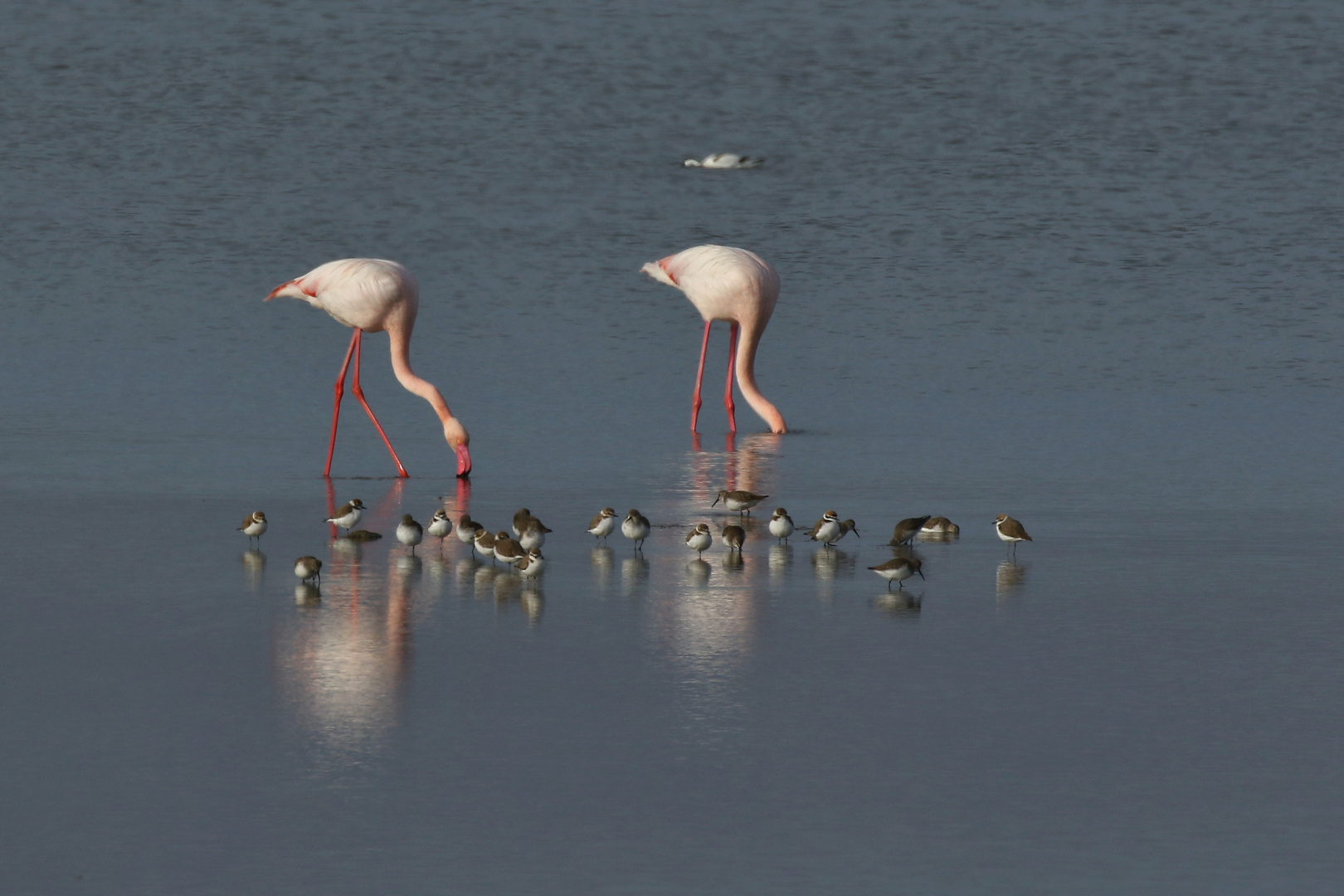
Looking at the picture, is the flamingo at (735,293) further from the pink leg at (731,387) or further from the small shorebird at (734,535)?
the small shorebird at (734,535)

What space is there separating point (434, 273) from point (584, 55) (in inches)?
828

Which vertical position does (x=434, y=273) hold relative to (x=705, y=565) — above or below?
above

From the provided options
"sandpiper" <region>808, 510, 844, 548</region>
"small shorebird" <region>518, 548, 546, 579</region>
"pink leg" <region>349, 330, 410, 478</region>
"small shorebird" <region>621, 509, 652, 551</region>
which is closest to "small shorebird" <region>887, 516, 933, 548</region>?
"sandpiper" <region>808, 510, 844, 548</region>

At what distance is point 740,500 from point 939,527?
1.52 m

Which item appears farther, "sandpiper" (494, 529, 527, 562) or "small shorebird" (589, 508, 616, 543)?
"small shorebird" (589, 508, 616, 543)

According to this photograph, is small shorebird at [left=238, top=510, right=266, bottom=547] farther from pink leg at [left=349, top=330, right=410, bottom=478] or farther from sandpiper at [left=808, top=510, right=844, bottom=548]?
pink leg at [left=349, top=330, right=410, bottom=478]

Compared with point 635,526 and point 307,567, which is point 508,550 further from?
point 307,567

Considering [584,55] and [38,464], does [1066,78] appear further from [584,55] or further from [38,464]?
[38,464]

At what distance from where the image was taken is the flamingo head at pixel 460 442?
16.3 meters

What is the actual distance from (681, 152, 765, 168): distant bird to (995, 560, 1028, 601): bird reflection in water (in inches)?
1142

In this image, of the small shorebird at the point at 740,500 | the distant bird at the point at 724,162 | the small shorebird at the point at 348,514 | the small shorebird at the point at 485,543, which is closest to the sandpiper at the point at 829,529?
the small shorebird at the point at 740,500

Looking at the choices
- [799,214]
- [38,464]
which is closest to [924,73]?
[799,214]

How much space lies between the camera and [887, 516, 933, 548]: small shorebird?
41.3ft

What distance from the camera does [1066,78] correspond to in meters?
48.2
